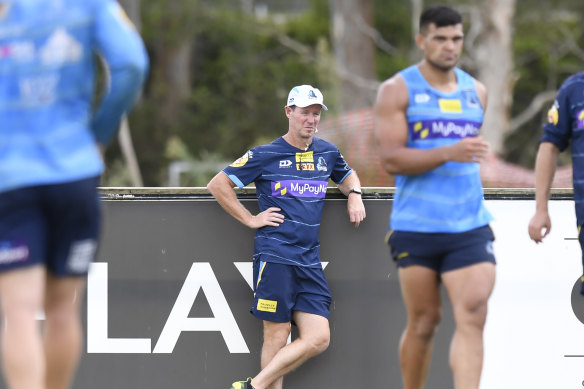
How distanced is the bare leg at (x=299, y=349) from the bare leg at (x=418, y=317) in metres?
0.89

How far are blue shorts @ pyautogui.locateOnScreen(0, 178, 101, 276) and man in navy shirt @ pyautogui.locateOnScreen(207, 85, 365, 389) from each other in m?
2.18

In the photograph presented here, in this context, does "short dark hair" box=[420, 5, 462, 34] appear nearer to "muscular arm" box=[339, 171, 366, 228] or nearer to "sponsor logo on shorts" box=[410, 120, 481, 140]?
"sponsor logo on shorts" box=[410, 120, 481, 140]

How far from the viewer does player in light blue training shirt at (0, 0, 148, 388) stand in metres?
3.54

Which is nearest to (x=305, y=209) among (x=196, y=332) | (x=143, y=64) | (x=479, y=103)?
(x=196, y=332)

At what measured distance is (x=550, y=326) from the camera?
6.09 metres

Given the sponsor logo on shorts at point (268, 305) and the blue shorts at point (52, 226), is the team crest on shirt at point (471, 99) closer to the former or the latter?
the sponsor logo on shorts at point (268, 305)

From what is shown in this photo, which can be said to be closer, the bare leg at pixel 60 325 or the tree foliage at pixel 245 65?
the bare leg at pixel 60 325

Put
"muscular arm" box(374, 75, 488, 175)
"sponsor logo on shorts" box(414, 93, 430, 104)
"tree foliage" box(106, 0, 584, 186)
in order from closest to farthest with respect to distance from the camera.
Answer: "muscular arm" box(374, 75, 488, 175), "sponsor logo on shorts" box(414, 93, 430, 104), "tree foliage" box(106, 0, 584, 186)

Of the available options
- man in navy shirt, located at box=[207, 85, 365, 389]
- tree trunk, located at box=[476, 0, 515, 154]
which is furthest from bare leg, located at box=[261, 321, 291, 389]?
tree trunk, located at box=[476, 0, 515, 154]

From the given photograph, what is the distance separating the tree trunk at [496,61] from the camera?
19812 mm

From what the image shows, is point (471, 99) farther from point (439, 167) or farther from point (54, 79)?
point (54, 79)

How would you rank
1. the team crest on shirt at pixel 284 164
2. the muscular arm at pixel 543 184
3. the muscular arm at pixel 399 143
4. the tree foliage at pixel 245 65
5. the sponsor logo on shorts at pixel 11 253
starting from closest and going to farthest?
Result: the sponsor logo on shorts at pixel 11 253, the muscular arm at pixel 399 143, the muscular arm at pixel 543 184, the team crest on shirt at pixel 284 164, the tree foliage at pixel 245 65

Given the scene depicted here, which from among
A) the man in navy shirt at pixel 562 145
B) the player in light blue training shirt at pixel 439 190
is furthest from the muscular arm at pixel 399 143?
the man in navy shirt at pixel 562 145

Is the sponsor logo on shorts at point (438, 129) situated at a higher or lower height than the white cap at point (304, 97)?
lower
